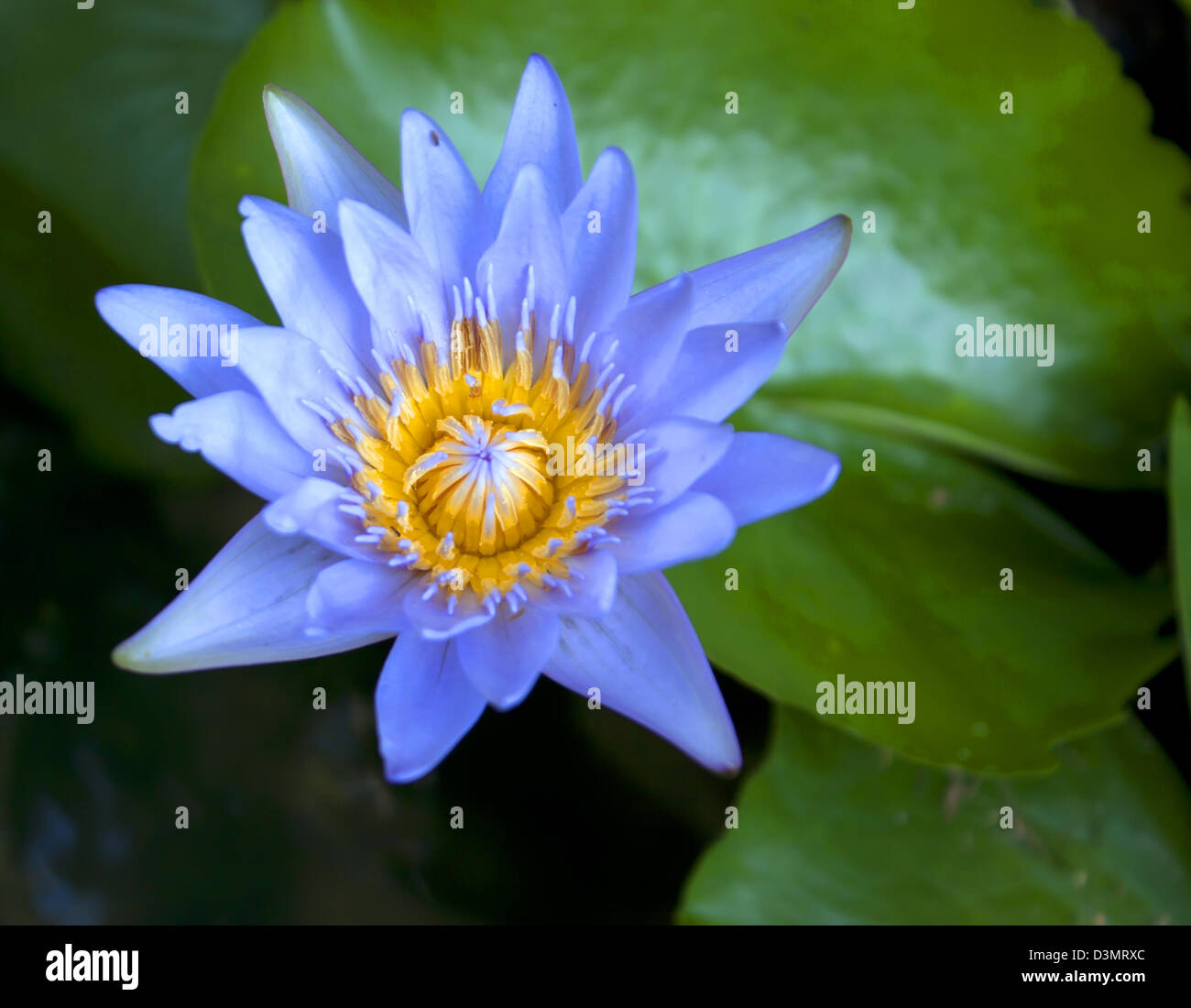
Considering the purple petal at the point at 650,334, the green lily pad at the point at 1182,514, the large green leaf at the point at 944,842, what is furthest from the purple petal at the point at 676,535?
the green lily pad at the point at 1182,514

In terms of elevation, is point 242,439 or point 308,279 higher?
point 308,279

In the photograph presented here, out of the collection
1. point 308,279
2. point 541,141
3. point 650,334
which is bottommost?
point 650,334

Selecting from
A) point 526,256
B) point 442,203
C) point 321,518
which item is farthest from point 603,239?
point 321,518

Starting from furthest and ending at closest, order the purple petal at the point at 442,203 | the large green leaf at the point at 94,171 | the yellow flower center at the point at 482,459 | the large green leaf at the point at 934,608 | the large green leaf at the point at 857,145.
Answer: the large green leaf at the point at 94,171 < the large green leaf at the point at 857,145 < the large green leaf at the point at 934,608 < the yellow flower center at the point at 482,459 < the purple petal at the point at 442,203

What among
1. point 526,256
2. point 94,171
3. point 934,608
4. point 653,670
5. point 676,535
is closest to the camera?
point 676,535

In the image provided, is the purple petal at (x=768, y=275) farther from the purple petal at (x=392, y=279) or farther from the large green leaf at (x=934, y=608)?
the large green leaf at (x=934, y=608)

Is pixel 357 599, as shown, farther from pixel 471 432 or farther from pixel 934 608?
pixel 934 608

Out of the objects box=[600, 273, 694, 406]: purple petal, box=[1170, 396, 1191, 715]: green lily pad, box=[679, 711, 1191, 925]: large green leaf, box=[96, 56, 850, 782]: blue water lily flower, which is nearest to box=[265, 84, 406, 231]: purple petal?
box=[96, 56, 850, 782]: blue water lily flower
